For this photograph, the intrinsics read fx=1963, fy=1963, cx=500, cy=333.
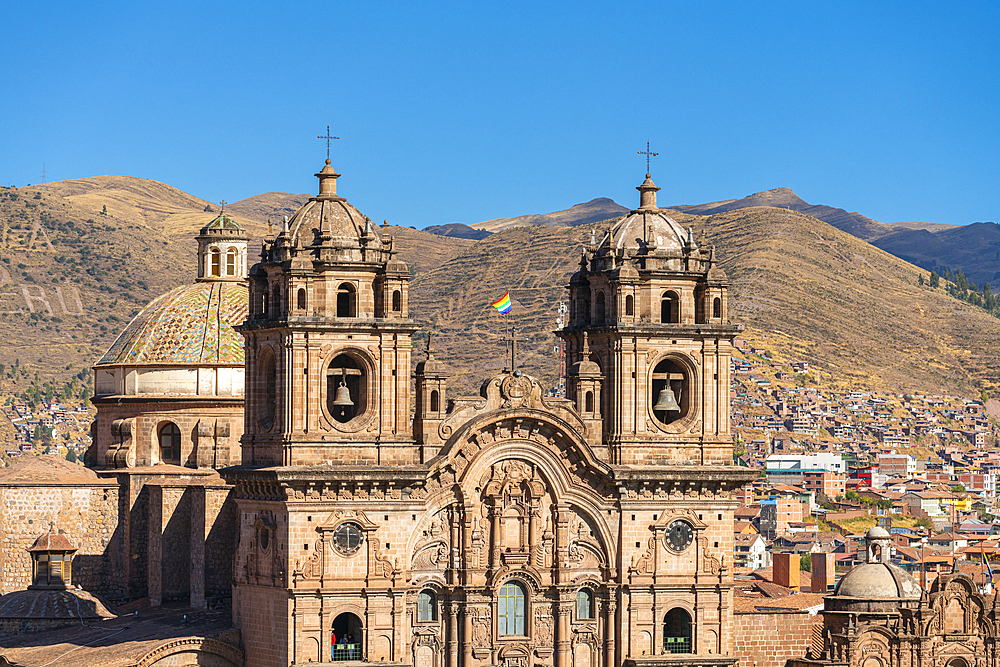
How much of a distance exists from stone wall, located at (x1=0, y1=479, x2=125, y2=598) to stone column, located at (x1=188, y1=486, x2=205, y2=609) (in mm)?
3995

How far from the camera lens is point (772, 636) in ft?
205

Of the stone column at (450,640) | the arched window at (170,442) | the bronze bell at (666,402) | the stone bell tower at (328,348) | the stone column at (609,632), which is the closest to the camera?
the stone bell tower at (328,348)

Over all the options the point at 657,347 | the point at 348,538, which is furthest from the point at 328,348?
the point at 657,347

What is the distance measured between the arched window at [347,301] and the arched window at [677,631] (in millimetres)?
13265

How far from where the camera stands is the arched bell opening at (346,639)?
5553 cm

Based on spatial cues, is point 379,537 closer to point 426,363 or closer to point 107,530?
point 426,363

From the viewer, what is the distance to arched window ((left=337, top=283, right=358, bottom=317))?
56.9m

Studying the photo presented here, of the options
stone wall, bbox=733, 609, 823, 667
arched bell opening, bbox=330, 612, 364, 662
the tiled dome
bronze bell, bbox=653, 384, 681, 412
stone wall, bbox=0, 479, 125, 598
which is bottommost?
stone wall, bbox=733, 609, 823, 667

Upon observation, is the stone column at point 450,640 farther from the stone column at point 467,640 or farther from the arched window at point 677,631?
the arched window at point 677,631

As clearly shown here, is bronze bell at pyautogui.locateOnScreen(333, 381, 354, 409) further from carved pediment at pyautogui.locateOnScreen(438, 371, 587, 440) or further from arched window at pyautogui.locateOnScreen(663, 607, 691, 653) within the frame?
arched window at pyautogui.locateOnScreen(663, 607, 691, 653)

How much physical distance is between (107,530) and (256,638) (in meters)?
12.4

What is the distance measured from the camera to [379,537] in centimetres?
5603

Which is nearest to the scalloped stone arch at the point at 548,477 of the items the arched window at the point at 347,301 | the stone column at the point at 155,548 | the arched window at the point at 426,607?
the arched window at the point at 426,607

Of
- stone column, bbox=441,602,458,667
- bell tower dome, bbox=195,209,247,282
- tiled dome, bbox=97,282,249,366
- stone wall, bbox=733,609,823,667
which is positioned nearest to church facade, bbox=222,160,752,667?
stone column, bbox=441,602,458,667
